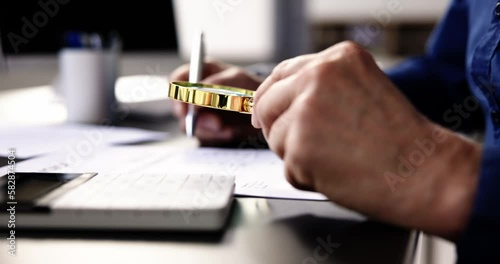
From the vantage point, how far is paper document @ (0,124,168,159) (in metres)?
0.63

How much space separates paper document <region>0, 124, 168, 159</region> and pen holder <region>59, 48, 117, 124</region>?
0.09ft

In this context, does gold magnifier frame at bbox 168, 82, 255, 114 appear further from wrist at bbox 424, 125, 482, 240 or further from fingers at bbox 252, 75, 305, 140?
wrist at bbox 424, 125, 482, 240

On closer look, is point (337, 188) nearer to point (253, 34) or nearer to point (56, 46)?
point (56, 46)

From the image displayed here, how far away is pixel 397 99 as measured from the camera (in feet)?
1.24

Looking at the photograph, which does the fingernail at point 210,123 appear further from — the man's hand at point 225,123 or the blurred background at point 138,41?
the blurred background at point 138,41

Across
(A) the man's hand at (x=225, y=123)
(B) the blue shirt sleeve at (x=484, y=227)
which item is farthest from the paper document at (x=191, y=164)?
(B) the blue shirt sleeve at (x=484, y=227)

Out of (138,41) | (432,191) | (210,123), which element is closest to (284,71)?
(432,191)

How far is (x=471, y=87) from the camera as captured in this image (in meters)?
0.74

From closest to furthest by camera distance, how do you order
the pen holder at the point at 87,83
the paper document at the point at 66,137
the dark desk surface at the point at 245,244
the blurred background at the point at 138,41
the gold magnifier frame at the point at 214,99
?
the dark desk surface at the point at 245,244, the gold magnifier frame at the point at 214,99, the paper document at the point at 66,137, the pen holder at the point at 87,83, the blurred background at the point at 138,41

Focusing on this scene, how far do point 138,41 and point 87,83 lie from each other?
1.29 ft

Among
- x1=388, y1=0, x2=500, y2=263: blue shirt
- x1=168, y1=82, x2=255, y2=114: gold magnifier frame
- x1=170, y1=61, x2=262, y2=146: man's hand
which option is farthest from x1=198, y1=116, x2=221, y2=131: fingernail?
x1=388, y1=0, x2=500, y2=263: blue shirt

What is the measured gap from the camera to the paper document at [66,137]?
0.63 meters

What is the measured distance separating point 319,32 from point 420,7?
3.09 ft

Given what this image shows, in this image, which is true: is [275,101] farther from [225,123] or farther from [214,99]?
[225,123]
